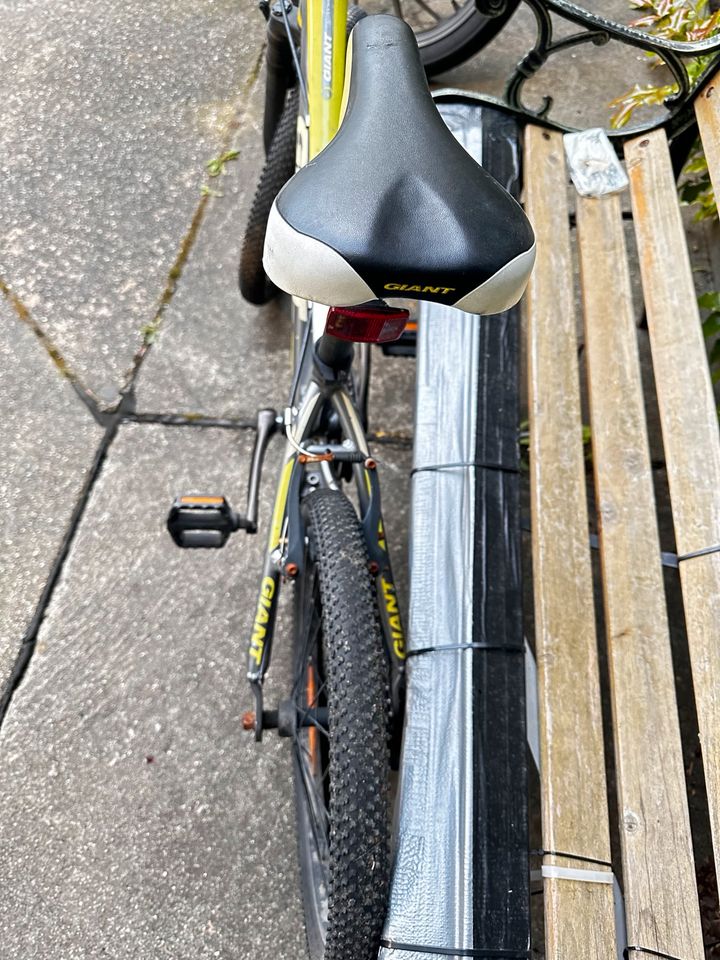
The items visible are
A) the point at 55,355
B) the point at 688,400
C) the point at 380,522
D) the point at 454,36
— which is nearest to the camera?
the point at 380,522

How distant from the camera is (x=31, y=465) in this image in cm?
238

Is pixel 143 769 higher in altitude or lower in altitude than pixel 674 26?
lower

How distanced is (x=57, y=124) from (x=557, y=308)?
2.24m

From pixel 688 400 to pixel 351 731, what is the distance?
1.03 metres

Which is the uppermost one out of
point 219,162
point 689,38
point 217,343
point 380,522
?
point 219,162

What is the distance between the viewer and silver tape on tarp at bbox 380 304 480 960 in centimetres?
131

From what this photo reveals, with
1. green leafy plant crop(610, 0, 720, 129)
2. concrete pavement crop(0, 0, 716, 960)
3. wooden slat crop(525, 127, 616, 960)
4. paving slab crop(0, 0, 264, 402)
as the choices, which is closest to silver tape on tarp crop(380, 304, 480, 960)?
wooden slat crop(525, 127, 616, 960)

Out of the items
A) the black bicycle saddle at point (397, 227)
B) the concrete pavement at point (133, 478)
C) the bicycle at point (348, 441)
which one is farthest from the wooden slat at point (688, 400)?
the concrete pavement at point (133, 478)

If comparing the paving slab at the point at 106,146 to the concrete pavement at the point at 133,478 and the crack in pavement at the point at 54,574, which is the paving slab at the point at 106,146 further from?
the crack in pavement at the point at 54,574

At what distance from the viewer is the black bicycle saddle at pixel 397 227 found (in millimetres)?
1095

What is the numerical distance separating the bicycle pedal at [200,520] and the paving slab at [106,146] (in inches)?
35.3

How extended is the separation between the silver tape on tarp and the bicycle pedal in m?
0.42

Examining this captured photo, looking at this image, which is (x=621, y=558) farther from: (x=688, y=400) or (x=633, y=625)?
(x=688, y=400)

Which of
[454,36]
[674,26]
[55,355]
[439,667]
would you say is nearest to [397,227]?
[439,667]
